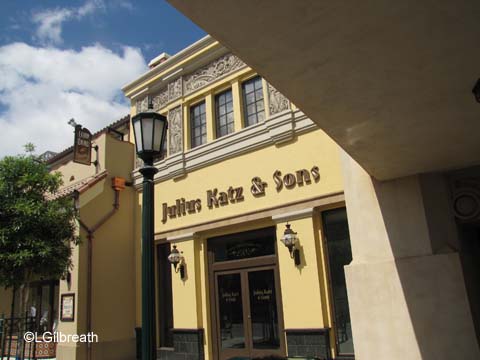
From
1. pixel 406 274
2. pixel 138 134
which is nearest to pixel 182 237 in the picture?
pixel 406 274

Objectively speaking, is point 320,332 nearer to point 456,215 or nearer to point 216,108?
point 456,215

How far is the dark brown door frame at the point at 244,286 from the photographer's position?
971cm

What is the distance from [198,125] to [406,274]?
324 inches

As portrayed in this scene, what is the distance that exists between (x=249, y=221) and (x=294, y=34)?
778 centimetres

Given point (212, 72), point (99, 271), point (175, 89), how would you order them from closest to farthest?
point (212, 72) → point (99, 271) → point (175, 89)

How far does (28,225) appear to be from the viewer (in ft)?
29.2

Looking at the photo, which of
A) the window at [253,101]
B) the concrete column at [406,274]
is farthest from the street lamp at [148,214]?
the window at [253,101]

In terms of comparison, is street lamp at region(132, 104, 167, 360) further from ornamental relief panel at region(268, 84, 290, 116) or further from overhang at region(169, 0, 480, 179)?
ornamental relief panel at region(268, 84, 290, 116)

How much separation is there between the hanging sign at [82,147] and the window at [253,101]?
5.49m

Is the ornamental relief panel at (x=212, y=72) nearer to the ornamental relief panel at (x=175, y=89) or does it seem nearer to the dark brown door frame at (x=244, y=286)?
the ornamental relief panel at (x=175, y=89)

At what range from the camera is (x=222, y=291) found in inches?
433

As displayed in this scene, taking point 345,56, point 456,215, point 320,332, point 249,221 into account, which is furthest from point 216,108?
point 345,56

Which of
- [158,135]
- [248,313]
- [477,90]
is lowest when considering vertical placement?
[248,313]

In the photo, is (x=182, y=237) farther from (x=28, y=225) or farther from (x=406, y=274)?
(x=406, y=274)
